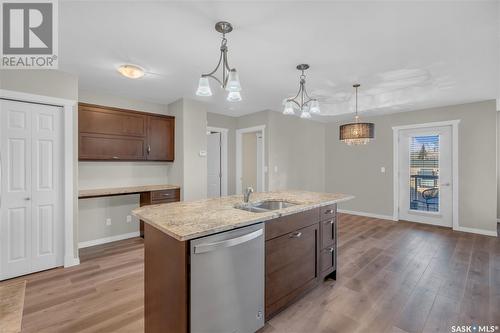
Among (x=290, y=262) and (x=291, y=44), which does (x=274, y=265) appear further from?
(x=291, y=44)

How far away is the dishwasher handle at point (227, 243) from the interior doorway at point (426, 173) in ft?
15.6

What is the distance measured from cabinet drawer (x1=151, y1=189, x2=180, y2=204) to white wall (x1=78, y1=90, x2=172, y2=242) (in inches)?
22.8

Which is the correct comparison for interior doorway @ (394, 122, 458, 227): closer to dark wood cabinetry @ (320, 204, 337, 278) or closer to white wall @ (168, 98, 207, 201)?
dark wood cabinetry @ (320, 204, 337, 278)

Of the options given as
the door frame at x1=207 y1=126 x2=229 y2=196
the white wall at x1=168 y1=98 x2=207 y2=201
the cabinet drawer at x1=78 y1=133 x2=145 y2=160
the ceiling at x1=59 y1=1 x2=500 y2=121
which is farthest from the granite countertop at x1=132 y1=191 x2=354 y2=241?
the door frame at x1=207 y1=126 x2=229 y2=196


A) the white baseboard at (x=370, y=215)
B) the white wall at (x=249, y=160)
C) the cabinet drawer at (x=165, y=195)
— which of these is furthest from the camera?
the white wall at (x=249, y=160)

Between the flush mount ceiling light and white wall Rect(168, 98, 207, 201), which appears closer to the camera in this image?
the flush mount ceiling light

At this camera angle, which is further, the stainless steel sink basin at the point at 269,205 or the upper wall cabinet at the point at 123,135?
the upper wall cabinet at the point at 123,135

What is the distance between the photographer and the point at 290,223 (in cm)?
201

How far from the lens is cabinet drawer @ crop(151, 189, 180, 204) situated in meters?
3.75

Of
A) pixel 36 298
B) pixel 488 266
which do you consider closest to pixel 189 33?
pixel 36 298

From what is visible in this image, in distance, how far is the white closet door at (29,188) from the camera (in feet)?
8.53

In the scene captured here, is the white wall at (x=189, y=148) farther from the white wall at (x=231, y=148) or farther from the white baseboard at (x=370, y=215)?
the white baseboard at (x=370, y=215)

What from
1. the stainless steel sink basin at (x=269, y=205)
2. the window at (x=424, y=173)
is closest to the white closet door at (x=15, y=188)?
the stainless steel sink basin at (x=269, y=205)

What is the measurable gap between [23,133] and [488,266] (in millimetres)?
5985
